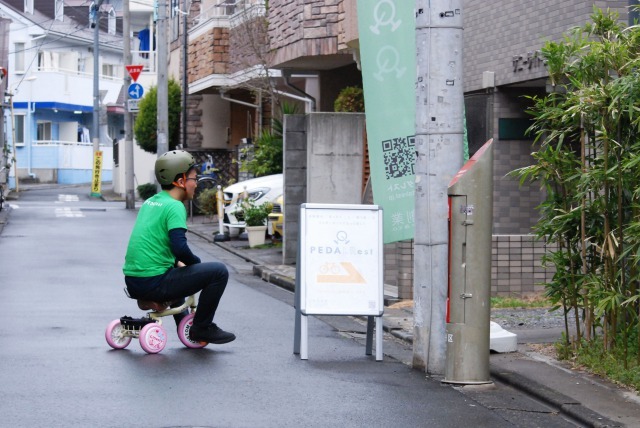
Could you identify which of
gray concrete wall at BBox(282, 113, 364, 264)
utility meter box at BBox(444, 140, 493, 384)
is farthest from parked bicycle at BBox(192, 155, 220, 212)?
utility meter box at BBox(444, 140, 493, 384)

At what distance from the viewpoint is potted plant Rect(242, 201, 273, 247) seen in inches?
836

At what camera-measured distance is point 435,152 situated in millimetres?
8586

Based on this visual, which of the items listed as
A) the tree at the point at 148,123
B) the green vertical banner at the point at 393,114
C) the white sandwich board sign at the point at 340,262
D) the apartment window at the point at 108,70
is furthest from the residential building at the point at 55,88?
the white sandwich board sign at the point at 340,262

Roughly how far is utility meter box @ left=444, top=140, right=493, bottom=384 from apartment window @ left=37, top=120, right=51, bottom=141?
55.2 meters

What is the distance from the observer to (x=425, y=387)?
26.6ft

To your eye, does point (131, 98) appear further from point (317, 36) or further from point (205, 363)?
point (205, 363)

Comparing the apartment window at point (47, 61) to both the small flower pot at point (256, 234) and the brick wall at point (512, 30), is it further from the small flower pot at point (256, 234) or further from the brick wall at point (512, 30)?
the brick wall at point (512, 30)

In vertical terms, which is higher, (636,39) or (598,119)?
(636,39)

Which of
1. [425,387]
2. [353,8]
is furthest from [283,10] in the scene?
[425,387]

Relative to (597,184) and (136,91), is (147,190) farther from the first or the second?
(597,184)

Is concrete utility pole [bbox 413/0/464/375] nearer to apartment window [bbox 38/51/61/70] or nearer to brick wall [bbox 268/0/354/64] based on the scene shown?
brick wall [bbox 268/0/354/64]

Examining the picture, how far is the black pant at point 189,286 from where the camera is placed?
9.21 meters

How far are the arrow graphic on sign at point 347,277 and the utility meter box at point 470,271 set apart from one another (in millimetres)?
1475

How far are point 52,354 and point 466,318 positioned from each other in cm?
327
